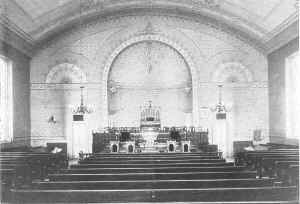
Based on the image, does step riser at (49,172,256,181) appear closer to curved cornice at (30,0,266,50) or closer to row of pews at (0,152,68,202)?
row of pews at (0,152,68,202)

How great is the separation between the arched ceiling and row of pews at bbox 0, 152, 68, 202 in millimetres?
6668

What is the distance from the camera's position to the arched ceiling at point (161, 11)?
44.8 feet

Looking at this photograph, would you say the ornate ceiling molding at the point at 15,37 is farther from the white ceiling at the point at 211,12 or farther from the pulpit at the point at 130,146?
the pulpit at the point at 130,146

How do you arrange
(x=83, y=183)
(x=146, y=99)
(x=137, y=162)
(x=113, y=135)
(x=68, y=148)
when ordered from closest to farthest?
(x=83, y=183)
(x=137, y=162)
(x=113, y=135)
(x=68, y=148)
(x=146, y=99)

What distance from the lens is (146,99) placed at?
18.7 metres

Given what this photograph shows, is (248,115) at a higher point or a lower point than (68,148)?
higher

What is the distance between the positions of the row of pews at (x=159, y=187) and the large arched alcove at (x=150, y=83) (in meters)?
11.3

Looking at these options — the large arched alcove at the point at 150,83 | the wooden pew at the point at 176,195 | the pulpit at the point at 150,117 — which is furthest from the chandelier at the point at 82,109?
the wooden pew at the point at 176,195

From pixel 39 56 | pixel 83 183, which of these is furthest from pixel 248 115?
pixel 83 183

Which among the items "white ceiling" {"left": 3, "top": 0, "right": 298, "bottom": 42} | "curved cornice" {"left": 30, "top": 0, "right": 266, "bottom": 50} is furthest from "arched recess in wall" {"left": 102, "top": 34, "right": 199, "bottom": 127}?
"white ceiling" {"left": 3, "top": 0, "right": 298, "bottom": 42}

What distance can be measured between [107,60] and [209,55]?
5.15m

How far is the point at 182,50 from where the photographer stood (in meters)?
17.9

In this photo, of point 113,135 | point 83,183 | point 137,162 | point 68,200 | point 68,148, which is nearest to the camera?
point 68,200

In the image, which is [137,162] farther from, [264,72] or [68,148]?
[264,72]
